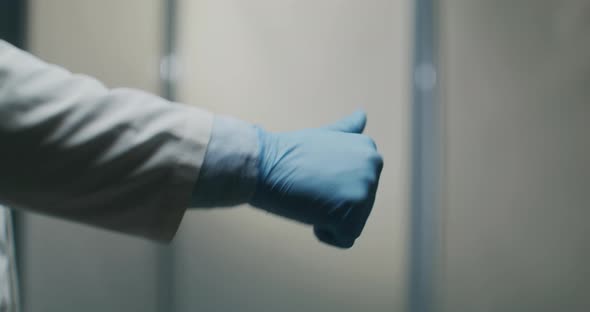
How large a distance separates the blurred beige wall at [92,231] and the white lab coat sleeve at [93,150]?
534mm

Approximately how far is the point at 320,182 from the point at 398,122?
1.57 ft

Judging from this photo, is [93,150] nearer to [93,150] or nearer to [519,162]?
[93,150]

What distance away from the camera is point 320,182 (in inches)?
16.2

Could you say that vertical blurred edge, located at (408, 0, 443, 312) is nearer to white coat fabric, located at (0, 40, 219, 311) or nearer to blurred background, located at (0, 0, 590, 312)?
blurred background, located at (0, 0, 590, 312)

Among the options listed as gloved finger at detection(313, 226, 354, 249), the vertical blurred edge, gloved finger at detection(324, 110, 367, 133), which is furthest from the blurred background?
gloved finger at detection(313, 226, 354, 249)

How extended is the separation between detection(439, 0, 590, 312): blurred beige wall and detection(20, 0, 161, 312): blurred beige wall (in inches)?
25.4

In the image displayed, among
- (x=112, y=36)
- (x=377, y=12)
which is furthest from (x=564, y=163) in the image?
(x=112, y=36)

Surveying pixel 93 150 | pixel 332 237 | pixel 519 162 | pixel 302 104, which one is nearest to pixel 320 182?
pixel 332 237

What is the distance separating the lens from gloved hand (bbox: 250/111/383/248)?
0.41 metres

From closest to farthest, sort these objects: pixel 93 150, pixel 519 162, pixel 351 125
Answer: pixel 93 150 → pixel 351 125 → pixel 519 162

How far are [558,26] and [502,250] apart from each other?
48cm

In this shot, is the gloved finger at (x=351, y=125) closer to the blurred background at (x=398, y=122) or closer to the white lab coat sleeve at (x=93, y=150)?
the white lab coat sleeve at (x=93, y=150)

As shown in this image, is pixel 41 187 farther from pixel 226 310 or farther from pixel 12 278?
pixel 226 310

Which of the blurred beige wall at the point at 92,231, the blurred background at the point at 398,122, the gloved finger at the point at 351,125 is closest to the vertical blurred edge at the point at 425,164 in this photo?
the blurred background at the point at 398,122
